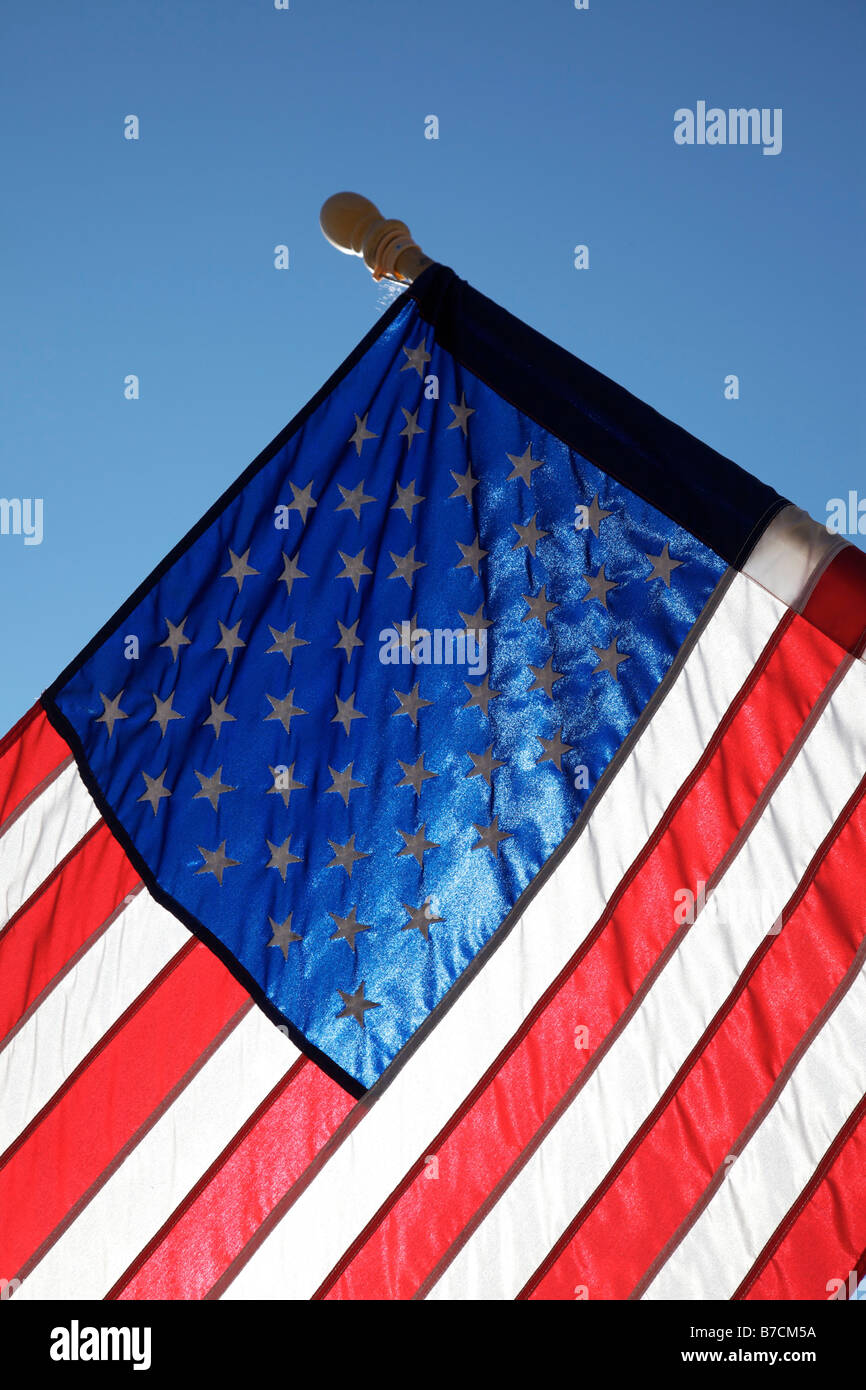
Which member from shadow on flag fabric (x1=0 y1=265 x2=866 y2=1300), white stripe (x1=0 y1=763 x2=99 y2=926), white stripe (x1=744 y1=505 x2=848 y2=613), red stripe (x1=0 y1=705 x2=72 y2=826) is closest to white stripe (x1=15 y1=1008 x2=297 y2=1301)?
shadow on flag fabric (x1=0 y1=265 x2=866 y2=1300)

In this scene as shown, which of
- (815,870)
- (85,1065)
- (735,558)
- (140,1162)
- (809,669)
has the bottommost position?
(140,1162)

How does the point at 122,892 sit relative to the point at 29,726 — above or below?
below

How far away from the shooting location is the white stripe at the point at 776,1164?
3.62 m

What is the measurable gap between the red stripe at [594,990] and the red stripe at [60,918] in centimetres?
143

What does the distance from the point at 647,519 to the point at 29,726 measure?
8.11 ft

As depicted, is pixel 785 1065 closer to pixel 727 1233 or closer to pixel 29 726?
pixel 727 1233

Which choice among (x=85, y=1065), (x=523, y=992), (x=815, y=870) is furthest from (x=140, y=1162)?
(x=815, y=870)

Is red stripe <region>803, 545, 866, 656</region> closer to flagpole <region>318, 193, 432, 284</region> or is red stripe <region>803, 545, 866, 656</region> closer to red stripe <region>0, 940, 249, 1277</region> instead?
flagpole <region>318, 193, 432, 284</region>

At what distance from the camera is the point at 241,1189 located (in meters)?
3.95

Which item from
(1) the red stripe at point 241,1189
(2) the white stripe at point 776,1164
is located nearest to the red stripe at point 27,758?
(1) the red stripe at point 241,1189

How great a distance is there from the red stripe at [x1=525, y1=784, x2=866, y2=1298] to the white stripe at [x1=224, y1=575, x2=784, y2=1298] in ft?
1.68

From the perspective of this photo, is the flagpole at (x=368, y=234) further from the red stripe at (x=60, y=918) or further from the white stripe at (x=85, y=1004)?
the white stripe at (x=85, y=1004)

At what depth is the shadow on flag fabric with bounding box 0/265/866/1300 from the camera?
3.73 m
